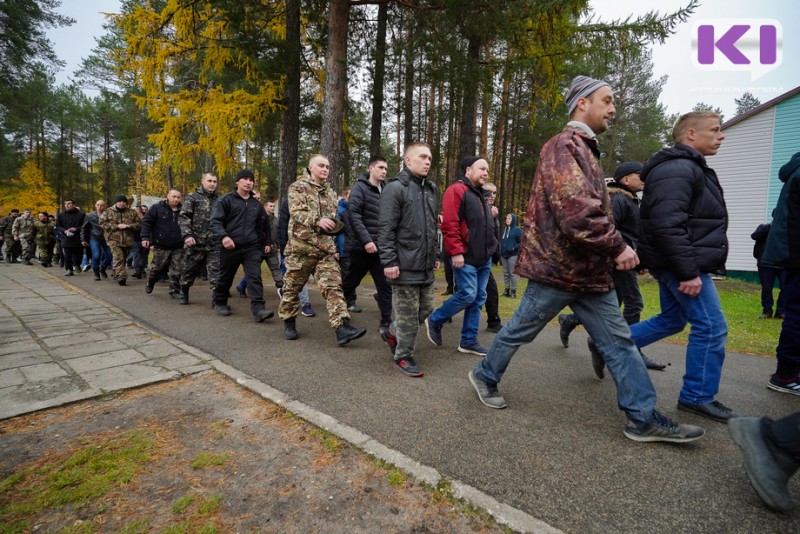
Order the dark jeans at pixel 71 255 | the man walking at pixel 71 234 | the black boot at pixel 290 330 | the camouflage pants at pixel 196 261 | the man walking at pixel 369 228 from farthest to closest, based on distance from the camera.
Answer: the dark jeans at pixel 71 255 < the man walking at pixel 71 234 < the camouflage pants at pixel 196 261 < the man walking at pixel 369 228 < the black boot at pixel 290 330

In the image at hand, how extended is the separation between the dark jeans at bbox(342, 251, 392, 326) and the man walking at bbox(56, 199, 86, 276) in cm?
1020

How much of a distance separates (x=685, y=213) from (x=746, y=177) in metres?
17.7

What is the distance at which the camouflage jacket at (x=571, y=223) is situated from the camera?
7.47ft

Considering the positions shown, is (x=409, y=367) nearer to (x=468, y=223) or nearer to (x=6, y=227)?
(x=468, y=223)

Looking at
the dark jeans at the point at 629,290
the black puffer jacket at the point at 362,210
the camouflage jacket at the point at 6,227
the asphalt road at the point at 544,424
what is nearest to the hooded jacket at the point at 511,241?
the asphalt road at the point at 544,424

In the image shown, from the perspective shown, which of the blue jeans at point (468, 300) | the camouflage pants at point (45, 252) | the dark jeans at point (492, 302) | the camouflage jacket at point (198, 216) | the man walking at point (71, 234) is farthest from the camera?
the camouflage pants at point (45, 252)

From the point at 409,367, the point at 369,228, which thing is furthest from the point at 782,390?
the point at 369,228

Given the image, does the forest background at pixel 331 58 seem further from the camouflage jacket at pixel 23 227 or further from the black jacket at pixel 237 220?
the camouflage jacket at pixel 23 227

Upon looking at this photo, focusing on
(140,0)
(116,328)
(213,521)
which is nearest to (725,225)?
(213,521)

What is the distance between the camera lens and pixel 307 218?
4.54 m

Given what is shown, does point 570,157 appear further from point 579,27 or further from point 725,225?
point 579,27

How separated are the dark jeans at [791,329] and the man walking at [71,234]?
14.8 meters

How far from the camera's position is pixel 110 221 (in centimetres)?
922

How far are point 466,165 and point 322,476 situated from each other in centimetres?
363
